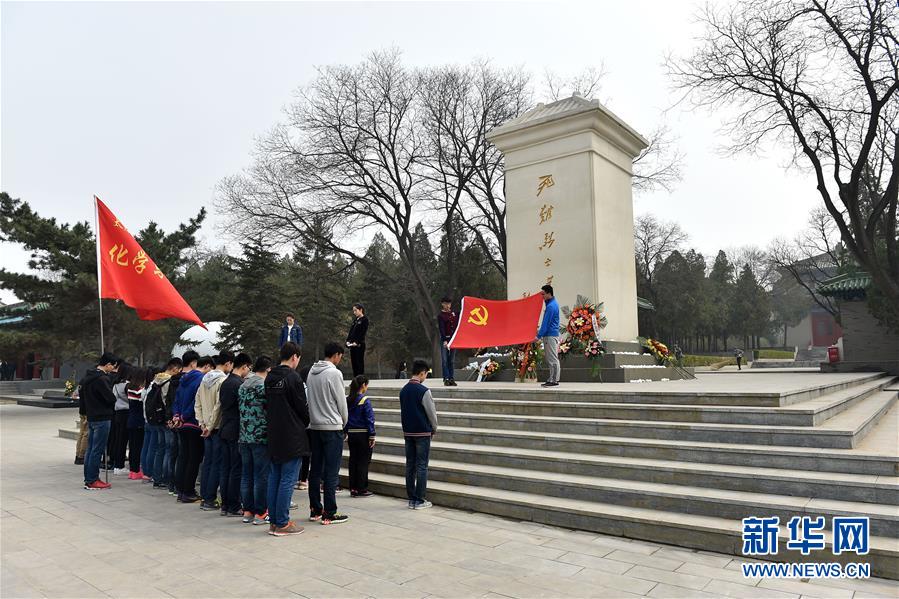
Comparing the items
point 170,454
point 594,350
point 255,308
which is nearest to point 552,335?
point 594,350

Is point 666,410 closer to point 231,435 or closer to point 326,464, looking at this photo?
point 326,464

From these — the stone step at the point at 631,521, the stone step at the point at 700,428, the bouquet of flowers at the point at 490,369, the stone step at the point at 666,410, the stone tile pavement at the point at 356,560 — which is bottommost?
the stone tile pavement at the point at 356,560

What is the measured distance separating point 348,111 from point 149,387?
52.4 ft

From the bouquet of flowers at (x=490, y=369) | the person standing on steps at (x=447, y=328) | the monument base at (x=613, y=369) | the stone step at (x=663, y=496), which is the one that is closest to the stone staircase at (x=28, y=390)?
the person standing on steps at (x=447, y=328)

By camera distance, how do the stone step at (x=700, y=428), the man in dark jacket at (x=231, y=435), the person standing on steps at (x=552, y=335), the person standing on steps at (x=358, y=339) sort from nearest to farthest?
the stone step at (x=700, y=428) → the man in dark jacket at (x=231, y=435) → the person standing on steps at (x=552, y=335) → the person standing on steps at (x=358, y=339)

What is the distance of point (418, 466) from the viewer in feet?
20.2

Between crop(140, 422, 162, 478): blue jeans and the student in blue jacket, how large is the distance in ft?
10.6

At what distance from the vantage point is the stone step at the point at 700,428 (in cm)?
538

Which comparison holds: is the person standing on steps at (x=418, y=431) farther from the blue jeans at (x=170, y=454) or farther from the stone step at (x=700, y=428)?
the blue jeans at (x=170, y=454)

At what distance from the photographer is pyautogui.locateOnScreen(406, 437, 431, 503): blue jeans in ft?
20.1

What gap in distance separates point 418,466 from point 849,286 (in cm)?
2686

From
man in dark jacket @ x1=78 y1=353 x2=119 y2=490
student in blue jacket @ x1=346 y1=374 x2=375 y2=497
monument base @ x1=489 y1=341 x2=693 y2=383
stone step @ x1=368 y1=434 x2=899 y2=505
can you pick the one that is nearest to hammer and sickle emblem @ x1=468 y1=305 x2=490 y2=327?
Result: monument base @ x1=489 y1=341 x2=693 y2=383

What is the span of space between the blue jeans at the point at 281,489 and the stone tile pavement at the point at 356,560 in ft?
0.75

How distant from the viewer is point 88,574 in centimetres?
432
